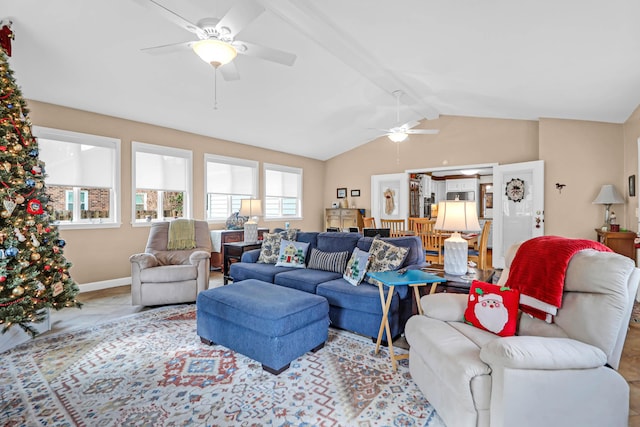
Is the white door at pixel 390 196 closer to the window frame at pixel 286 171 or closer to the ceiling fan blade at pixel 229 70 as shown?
the window frame at pixel 286 171

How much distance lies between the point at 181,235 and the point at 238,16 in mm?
3155

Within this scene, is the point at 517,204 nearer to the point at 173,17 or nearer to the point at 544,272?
the point at 544,272

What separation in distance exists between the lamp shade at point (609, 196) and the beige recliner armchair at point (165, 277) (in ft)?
18.6

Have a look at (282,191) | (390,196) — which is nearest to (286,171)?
(282,191)

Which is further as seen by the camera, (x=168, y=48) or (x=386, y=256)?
(x=386, y=256)

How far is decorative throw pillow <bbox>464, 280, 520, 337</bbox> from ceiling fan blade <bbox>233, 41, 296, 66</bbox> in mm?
2336

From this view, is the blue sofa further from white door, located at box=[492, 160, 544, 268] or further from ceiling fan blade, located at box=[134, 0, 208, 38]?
white door, located at box=[492, 160, 544, 268]

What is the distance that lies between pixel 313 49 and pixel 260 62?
677mm

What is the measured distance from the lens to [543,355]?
1.45m

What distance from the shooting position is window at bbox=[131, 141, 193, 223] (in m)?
5.09

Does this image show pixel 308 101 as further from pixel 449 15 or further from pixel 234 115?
pixel 449 15

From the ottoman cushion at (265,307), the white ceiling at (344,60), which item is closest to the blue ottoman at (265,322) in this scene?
the ottoman cushion at (265,307)

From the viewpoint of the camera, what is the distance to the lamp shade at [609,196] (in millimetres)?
4490

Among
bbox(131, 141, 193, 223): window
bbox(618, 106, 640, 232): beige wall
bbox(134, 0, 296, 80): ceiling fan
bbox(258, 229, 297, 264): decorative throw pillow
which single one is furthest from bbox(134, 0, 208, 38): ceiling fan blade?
bbox(618, 106, 640, 232): beige wall
